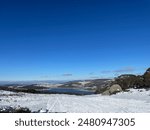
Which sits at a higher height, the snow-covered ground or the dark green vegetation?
the dark green vegetation

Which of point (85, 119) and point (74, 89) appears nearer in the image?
point (85, 119)

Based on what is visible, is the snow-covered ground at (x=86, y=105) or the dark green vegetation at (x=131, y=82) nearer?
the snow-covered ground at (x=86, y=105)

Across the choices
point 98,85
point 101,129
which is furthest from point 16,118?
point 98,85

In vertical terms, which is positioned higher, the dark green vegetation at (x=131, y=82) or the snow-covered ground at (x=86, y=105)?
the dark green vegetation at (x=131, y=82)

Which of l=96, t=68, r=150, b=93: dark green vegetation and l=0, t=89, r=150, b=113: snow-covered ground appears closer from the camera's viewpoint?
l=0, t=89, r=150, b=113: snow-covered ground

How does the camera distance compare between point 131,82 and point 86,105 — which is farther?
point 131,82

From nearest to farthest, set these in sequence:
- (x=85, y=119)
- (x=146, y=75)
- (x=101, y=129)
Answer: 1. (x=101, y=129)
2. (x=85, y=119)
3. (x=146, y=75)

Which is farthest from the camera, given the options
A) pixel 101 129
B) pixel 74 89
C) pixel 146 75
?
pixel 74 89

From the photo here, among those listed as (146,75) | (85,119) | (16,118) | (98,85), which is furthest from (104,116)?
(98,85)

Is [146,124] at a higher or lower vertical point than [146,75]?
lower

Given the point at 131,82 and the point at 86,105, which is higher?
the point at 131,82

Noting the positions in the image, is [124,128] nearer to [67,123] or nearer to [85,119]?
[85,119]
